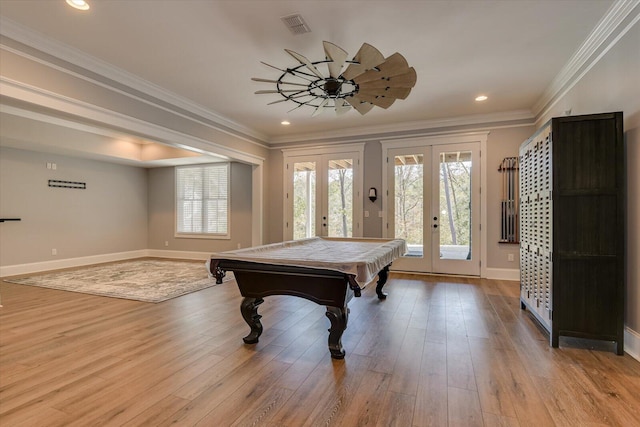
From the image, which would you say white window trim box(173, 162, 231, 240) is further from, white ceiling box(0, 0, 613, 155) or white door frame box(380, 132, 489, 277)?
white door frame box(380, 132, 489, 277)

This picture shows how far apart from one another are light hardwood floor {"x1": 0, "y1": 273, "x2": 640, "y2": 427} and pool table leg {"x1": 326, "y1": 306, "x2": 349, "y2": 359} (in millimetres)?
74

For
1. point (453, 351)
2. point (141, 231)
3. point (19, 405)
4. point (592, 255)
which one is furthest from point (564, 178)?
point (141, 231)

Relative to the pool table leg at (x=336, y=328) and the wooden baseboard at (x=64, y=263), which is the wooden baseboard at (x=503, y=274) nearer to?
the pool table leg at (x=336, y=328)

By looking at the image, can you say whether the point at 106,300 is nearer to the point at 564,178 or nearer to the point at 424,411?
the point at 424,411

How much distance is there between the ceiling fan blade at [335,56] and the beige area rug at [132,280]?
3.28 meters

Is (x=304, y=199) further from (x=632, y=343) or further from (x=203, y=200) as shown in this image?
(x=632, y=343)

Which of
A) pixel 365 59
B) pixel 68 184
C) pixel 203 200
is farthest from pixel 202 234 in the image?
pixel 365 59

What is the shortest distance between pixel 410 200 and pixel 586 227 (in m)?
3.25

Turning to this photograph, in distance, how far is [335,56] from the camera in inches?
96.5

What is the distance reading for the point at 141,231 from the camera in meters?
8.23

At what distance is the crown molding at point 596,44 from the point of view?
2422 millimetres

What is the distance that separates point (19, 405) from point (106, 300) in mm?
2451

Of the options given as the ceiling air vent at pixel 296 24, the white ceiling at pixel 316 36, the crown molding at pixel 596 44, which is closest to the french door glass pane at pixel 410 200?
the white ceiling at pixel 316 36

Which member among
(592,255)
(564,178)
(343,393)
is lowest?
(343,393)
